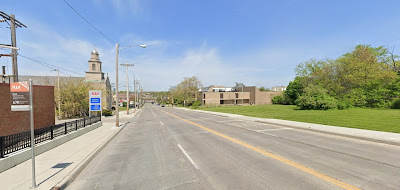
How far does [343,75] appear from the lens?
38.9 metres

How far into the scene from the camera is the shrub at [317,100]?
32.4 m

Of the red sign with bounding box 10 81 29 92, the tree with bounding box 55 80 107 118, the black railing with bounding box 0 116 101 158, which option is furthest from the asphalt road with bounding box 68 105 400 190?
the tree with bounding box 55 80 107 118

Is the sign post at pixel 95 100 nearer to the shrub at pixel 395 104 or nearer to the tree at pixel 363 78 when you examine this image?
the tree at pixel 363 78

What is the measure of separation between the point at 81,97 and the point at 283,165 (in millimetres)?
32287

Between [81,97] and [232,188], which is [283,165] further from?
[81,97]

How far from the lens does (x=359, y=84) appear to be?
37.0m

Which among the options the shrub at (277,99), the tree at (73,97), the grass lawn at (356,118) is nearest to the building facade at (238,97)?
the shrub at (277,99)

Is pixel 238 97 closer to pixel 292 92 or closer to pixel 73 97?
pixel 292 92

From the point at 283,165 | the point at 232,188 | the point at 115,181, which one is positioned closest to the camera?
the point at 232,188

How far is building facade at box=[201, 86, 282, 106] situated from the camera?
238 feet

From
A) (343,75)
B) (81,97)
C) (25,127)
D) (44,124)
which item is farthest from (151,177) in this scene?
(343,75)

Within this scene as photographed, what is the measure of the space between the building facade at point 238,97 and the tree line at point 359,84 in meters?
38.1

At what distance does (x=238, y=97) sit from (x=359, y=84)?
46766 millimetres

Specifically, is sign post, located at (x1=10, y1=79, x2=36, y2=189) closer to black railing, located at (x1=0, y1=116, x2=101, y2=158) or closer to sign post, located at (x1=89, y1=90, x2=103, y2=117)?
black railing, located at (x1=0, y1=116, x2=101, y2=158)
